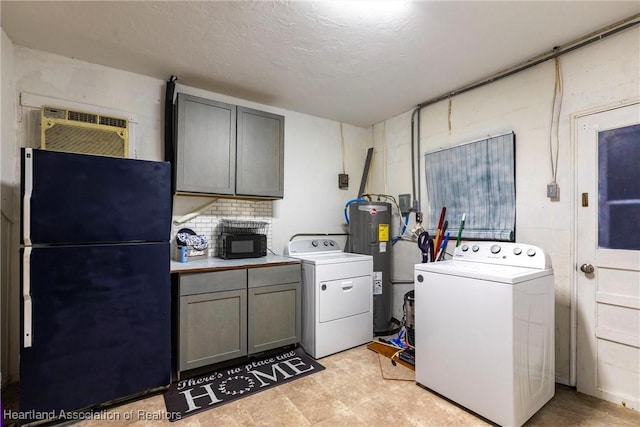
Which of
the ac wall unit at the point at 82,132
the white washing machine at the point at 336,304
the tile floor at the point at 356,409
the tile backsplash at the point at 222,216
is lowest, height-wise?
the tile floor at the point at 356,409

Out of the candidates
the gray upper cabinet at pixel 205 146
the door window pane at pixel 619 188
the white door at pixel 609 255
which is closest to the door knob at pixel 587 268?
the white door at pixel 609 255

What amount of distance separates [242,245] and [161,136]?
1301 mm

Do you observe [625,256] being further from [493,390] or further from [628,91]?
[493,390]

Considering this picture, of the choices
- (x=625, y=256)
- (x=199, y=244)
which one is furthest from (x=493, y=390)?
(x=199, y=244)

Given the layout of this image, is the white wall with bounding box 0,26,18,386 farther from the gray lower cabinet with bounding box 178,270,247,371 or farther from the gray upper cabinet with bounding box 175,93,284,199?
the gray lower cabinet with bounding box 178,270,247,371

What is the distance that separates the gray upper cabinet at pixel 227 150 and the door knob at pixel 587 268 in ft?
8.57

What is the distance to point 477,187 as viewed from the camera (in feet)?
9.30

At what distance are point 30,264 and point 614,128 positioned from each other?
3918 millimetres

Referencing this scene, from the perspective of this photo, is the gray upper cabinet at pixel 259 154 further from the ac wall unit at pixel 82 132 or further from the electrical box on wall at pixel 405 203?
the electrical box on wall at pixel 405 203

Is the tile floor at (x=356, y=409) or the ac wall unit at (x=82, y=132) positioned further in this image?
the ac wall unit at (x=82, y=132)

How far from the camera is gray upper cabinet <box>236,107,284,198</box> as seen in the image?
2.89 metres

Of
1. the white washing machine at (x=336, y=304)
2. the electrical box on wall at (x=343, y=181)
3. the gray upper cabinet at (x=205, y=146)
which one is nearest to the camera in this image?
the gray upper cabinet at (x=205, y=146)

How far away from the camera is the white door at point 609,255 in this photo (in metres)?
1.97

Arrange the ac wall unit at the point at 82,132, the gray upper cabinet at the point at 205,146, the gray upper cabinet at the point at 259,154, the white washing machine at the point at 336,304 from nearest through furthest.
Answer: the ac wall unit at the point at 82,132
the gray upper cabinet at the point at 205,146
the white washing machine at the point at 336,304
the gray upper cabinet at the point at 259,154
